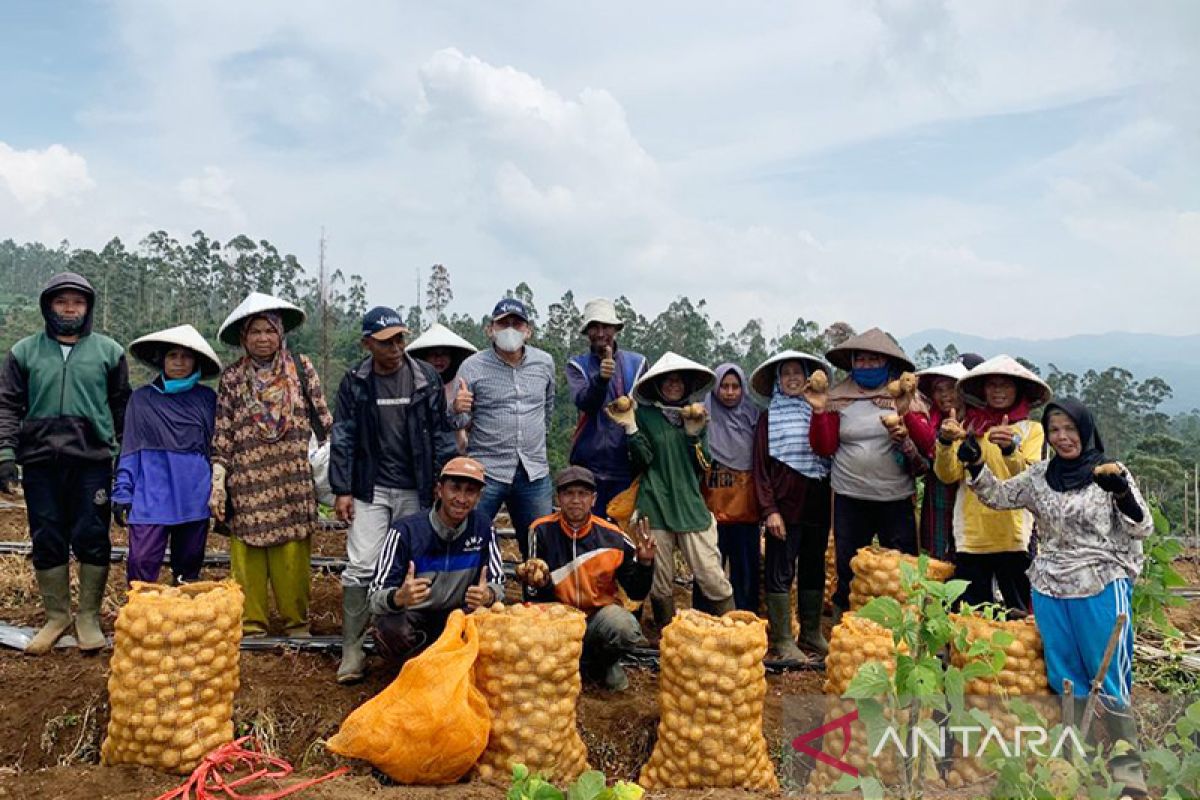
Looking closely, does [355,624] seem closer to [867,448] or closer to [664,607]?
[664,607]

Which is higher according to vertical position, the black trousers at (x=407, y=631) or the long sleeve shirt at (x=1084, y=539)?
the long sleeve shirt at (x=1084, y=539)

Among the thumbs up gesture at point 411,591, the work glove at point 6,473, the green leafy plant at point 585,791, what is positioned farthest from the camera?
the work glove at point 6,473

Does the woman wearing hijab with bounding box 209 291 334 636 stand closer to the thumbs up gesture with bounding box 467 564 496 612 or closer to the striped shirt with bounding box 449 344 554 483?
the striped shirt with bounding box 449 344 554 483

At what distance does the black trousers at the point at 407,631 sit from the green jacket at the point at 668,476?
1.34 meters

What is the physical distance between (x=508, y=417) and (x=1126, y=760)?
10.7 ft

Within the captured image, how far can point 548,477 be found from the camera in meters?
4.97

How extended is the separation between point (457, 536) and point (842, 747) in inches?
74.5

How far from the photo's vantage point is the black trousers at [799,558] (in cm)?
493

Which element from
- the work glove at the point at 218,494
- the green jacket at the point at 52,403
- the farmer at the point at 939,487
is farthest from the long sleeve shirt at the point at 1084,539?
the green jacket at the point at 52,403

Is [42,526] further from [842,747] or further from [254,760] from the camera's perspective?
[842,747]

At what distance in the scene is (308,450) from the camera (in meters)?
4.71

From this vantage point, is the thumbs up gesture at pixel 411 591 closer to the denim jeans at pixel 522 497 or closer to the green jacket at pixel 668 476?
the denim jeans at pixel 522 497

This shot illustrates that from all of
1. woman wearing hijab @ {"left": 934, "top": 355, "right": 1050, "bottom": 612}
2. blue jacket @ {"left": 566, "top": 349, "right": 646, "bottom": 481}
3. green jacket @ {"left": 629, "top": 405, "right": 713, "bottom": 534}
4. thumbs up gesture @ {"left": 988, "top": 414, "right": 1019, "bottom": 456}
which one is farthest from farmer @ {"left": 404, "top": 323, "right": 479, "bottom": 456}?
thumbs up gesture @ {"left": 988, "top": 414, "right": 1019, "bottom": 456}

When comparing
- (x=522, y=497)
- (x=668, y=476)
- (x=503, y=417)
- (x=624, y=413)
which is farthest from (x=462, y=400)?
(x=668, y=476)
